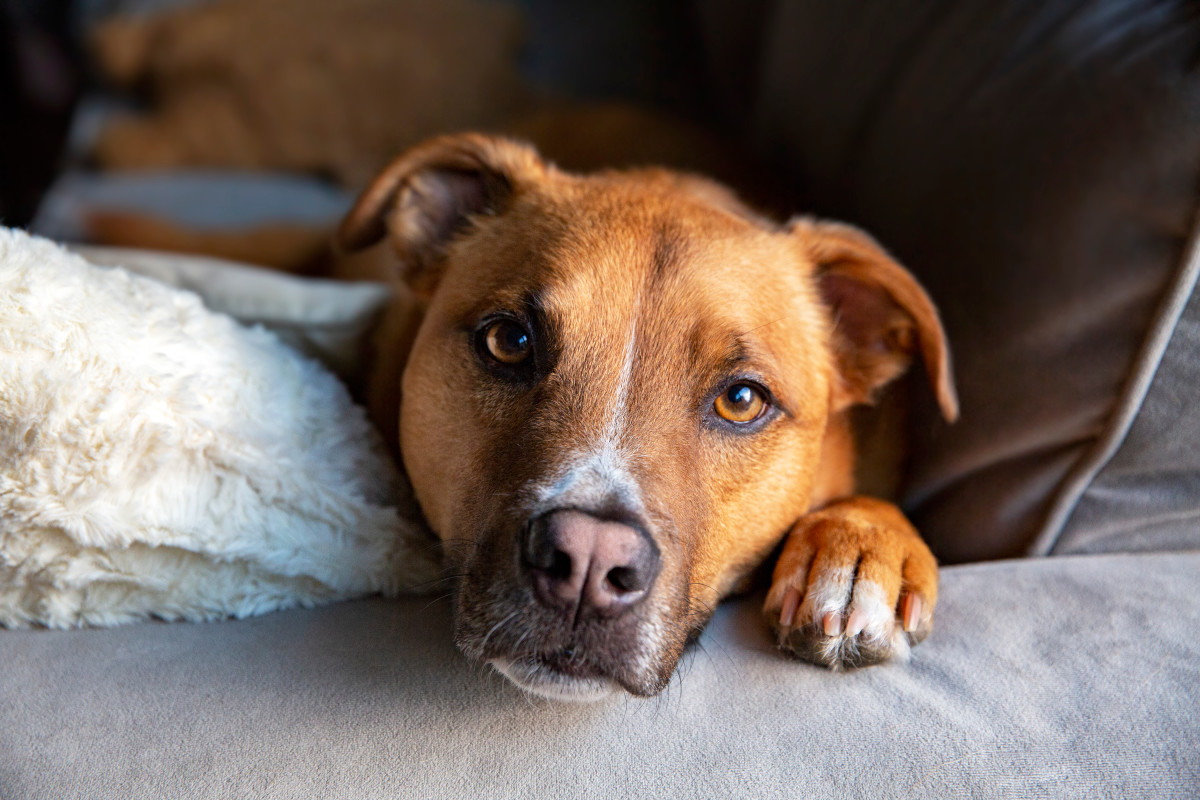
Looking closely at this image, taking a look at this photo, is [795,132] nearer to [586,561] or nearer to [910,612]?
[910,612]

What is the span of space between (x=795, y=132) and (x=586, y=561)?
2266mm

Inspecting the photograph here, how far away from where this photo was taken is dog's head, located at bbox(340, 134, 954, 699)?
4.64 ft

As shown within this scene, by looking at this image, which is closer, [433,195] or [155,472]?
[155,472]

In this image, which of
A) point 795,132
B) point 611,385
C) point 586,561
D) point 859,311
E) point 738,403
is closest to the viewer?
point 586,561

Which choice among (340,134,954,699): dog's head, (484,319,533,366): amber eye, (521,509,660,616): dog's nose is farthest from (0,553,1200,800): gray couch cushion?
(484,319,533,366): amber eye

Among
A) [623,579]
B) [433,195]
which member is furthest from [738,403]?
[433,195]

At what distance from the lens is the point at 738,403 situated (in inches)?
70.2

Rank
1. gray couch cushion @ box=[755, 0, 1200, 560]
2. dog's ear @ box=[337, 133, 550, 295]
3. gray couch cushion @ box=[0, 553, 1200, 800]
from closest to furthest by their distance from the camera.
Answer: gray couch cushion @ box=[0, 553, 1200, 800] < gray couch cushion @ box=[755, 0, 1200, 560] < dog's ear @ box=[337, 133, 550, 295]

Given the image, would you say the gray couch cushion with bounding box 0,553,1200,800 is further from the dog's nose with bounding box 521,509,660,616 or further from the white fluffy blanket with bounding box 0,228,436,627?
the dog's nose with bounding box 521,509,660,616

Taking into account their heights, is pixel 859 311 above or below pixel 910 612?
above

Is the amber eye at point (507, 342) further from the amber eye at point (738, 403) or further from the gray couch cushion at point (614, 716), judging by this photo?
the gray couch cushion at point (614, 716)

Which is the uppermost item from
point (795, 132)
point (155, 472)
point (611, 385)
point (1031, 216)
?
point (1031, 216)

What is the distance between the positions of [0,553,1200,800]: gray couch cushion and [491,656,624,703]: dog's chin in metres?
0.04

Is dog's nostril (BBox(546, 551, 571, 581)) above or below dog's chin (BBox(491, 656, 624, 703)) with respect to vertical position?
above
